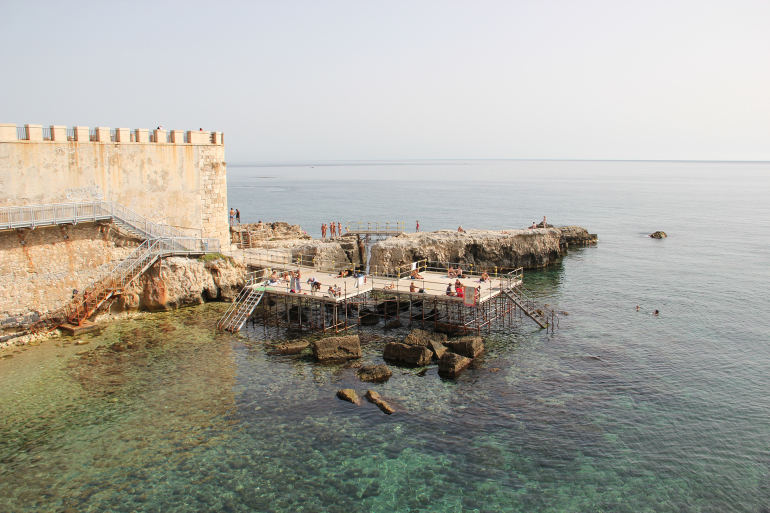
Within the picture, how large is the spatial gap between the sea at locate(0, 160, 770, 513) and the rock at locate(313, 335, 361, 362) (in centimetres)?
62

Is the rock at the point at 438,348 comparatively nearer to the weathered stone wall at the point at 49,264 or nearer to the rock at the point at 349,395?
the rock at the point at 349,395

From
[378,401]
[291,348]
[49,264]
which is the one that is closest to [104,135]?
[49,264]

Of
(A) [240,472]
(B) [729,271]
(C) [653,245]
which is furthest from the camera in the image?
(C) [653,245]

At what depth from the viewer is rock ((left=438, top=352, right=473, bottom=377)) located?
26484 millimetres

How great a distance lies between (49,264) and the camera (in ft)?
100.0

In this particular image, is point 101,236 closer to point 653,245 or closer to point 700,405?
point 700,405

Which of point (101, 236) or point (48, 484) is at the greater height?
point (101, 236)

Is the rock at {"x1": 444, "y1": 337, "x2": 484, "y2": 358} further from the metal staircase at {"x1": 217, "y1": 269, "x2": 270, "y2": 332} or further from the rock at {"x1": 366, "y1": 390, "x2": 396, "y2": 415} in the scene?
the metal staircase at {"x1": 217, "y1": 269, "x2": 270, "y2": 332}

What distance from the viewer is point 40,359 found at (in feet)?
88.4

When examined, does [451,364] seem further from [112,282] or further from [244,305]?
[112,282]

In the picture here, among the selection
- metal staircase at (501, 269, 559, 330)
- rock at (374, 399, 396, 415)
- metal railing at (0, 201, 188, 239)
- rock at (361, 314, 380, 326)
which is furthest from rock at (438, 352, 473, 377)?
metal railing at (0, 201, 188, 239)

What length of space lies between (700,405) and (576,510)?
34.6 ft

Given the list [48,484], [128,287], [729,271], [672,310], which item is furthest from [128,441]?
[729,271]

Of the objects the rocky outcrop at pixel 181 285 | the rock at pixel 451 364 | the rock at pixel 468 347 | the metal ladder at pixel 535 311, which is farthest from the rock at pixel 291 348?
the metal ladder at pixel 535 311
